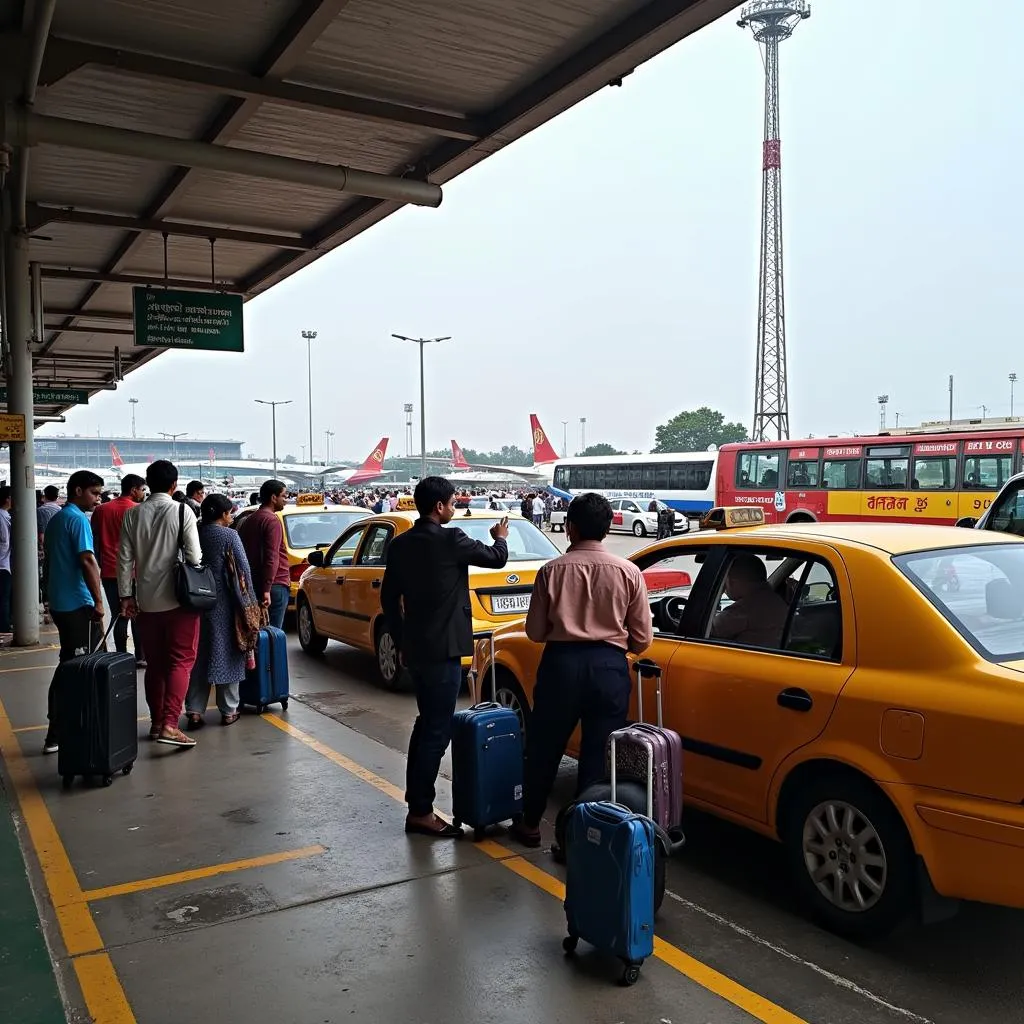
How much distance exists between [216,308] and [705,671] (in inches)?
425

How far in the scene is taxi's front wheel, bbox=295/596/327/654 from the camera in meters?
10.8

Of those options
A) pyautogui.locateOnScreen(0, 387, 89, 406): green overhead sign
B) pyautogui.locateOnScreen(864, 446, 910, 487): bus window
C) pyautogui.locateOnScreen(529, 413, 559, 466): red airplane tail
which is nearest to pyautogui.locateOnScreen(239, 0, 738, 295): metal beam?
pyautogui.locateOnScreen(0, 387, 89, 406): green overhead sign

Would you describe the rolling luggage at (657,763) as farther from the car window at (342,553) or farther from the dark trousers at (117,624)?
the car window at (342,553)

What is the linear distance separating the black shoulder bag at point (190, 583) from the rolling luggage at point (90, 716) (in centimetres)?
65

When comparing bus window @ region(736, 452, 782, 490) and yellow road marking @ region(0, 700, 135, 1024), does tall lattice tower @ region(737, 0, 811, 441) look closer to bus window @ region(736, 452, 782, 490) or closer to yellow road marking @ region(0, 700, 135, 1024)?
bus window @ region(736, 452, 782, 490)

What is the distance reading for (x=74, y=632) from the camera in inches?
263

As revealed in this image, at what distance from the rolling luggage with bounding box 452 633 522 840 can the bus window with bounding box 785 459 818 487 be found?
22.3 meters

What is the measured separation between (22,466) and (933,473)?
19373 millimetres

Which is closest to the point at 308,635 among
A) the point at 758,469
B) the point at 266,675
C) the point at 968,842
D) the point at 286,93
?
the point at 266,675

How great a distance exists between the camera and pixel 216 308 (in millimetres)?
13352

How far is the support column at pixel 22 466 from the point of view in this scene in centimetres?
1049

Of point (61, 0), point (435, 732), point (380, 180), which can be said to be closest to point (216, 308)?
point (380, 180)

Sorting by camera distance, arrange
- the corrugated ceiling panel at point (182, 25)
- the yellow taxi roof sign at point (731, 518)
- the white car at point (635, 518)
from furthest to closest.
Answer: the white car at point (635, 518) → the corrugated ceiling panel at point (182, 25) → the yellow taxi roof sign at point (731, 518)

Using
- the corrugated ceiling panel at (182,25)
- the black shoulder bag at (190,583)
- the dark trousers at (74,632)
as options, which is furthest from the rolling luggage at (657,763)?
the corrugated ceiling panel at (182,25)
